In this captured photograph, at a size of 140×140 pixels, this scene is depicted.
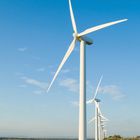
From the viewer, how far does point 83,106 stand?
36500mm

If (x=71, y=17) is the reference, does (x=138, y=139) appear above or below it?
below

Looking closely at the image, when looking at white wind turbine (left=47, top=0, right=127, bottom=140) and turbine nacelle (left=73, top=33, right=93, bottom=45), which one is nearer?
white wind turbine (left=47, top=0, right=127, bottom=140)

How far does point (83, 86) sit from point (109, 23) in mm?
9740

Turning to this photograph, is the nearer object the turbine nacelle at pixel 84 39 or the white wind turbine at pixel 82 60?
the white wind turbine at pixel 82 60

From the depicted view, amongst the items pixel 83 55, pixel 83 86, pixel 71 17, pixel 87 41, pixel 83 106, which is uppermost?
pixel 71 17

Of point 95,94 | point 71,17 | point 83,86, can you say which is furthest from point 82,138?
point 95,94

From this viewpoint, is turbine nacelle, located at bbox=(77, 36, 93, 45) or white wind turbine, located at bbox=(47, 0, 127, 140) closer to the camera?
white wind turbine, located at bbox=(47, 0, 127, 140)

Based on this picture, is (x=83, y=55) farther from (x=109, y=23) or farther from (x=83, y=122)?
(x=83, y=122)

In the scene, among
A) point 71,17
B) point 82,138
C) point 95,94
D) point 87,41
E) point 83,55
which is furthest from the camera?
point 95,94

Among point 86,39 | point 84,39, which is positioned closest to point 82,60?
point 84,39

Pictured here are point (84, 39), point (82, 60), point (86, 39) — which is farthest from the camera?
point (86, 39)

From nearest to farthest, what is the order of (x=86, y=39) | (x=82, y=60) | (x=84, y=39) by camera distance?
1. (x=82, y=60)
2. (x=84, y=39)
3. (x=86, y=39)

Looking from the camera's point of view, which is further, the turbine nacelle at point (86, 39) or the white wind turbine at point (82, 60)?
the turbine nacelle at point (86, 39)

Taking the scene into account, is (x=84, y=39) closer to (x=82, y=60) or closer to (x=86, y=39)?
(x=86, y=39)
